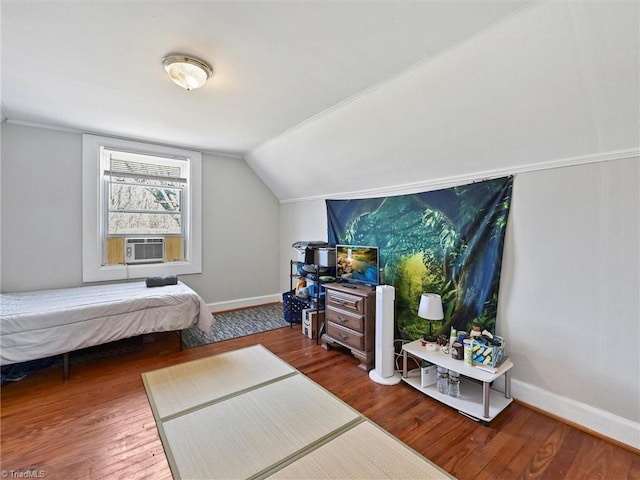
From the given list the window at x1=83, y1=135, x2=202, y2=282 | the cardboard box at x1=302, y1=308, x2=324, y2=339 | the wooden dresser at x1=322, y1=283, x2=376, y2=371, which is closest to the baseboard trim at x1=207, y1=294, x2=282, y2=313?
the window at x1=83, y1=135, x2=202, y2=282

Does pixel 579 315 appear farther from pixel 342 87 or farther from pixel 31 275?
pixel 31 275

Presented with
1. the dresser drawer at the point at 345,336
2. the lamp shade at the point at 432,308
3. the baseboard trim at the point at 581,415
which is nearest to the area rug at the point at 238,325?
the dresser drawer at the point at 345,336

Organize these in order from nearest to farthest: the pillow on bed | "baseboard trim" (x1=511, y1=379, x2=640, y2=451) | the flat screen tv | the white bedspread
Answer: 1. "baseboard trim" (x1=511, y1=379, x2=640, y2=451)
2. the white bedspread
3. the flat screen tv
4. the pillow on bed

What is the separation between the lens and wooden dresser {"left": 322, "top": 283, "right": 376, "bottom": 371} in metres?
2.73

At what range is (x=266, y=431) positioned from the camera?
184 cm

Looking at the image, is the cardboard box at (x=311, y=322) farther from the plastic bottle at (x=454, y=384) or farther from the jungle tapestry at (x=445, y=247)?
the plastic bottle at (x=454, y=384)

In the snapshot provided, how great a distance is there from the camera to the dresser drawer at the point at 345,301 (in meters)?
2.77

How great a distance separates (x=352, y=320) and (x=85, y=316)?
2.53m

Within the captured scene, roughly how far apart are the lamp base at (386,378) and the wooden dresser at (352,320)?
0.11 meters

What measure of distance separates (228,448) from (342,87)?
8.94ft

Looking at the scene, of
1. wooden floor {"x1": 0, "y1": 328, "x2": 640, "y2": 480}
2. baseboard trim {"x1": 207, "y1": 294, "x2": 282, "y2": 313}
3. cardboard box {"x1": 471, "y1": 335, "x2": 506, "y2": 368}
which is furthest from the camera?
A: baseboard trim {"x1": 207, "y1": 294, "x2": 282, "y2": 313}

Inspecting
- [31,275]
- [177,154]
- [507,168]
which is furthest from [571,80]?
[31,275]

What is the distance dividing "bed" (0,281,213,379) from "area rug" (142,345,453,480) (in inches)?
21.9

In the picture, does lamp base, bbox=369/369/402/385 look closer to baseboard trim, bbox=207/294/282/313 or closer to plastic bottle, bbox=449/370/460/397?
plastic bottle, bbox=449/370/460/397
